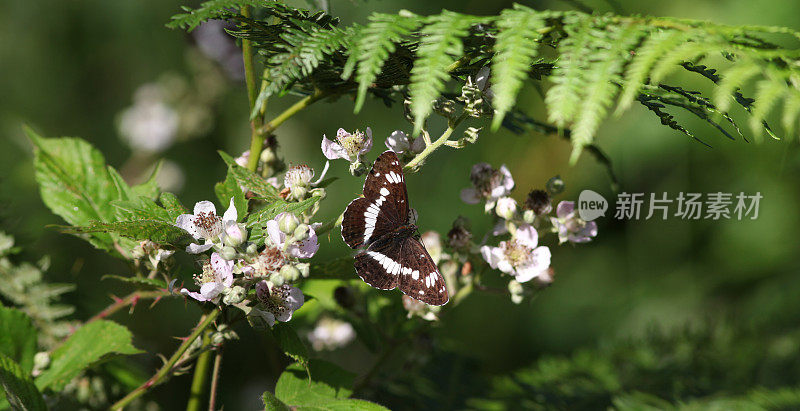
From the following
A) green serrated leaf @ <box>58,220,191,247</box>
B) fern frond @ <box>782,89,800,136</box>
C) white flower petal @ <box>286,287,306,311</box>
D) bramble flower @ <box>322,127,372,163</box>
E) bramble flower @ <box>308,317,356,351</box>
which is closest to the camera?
fern frond @ <box>782,89,800,136</box>

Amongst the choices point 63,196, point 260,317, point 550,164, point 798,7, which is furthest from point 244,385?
point 798,7

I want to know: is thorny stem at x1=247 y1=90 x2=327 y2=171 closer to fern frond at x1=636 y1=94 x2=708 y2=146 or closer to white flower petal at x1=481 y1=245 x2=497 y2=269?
white flower petal at x1=481 y1=245 x2=497 y2=269

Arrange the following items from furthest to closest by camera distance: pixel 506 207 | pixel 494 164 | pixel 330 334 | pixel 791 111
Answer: pixel 494 164
pixel 330 334
pixel 506 207
pixel 791 111

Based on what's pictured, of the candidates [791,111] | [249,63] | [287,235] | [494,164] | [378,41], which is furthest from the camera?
[494,164]

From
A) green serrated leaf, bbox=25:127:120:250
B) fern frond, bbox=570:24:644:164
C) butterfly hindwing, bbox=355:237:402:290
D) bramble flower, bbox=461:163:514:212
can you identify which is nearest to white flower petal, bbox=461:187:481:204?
bramble flower, bbox=461:163:514:212

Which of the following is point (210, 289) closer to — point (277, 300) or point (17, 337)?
point (277, 300)

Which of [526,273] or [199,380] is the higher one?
[526,273]

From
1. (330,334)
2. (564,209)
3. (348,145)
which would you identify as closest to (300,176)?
(348,145)
